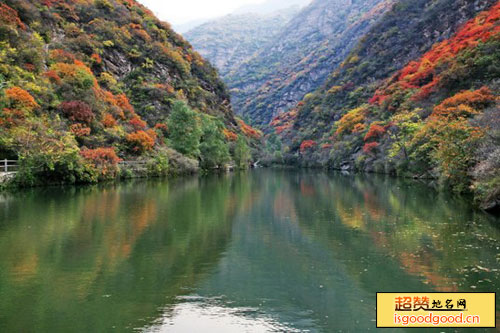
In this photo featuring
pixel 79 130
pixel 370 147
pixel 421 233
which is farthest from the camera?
pixel 370 147

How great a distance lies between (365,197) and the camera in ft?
113

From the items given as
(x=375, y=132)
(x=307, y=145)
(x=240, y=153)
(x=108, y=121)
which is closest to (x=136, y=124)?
(x=108, y=121)

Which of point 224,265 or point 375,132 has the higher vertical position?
point 375,132

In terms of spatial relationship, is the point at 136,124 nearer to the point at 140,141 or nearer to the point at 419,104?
the point at 140,141

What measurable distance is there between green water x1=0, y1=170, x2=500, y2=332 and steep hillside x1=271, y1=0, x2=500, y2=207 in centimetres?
702

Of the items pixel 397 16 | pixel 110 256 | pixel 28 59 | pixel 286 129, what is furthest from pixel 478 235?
pixel 286 129

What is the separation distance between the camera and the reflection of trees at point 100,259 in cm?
977

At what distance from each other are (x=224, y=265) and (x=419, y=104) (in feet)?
197

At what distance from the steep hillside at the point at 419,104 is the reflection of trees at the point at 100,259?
1689 cm

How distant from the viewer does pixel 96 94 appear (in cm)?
5341

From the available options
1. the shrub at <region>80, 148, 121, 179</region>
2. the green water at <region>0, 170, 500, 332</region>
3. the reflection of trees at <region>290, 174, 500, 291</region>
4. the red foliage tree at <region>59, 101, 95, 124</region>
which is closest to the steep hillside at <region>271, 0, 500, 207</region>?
the reflection of trees at <region>290, 174, 500, 291</region>

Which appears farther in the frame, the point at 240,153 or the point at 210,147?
the point at 240,153

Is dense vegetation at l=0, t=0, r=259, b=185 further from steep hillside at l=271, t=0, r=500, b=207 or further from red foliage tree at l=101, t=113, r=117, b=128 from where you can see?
steep hillside at l=271, t=0, r=500, b=207

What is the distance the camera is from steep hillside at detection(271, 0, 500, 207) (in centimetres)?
3092
